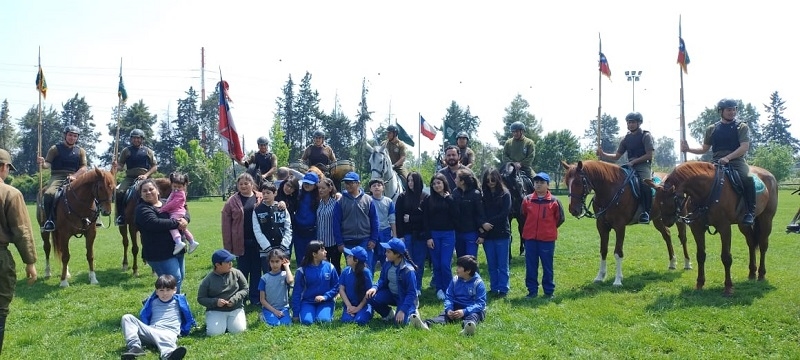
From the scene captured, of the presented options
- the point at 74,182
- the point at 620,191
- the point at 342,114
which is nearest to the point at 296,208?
the point at 74,182

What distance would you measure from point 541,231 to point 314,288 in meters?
3.54

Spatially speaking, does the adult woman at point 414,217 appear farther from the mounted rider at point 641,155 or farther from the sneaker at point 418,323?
the mounted rider at point 641,155

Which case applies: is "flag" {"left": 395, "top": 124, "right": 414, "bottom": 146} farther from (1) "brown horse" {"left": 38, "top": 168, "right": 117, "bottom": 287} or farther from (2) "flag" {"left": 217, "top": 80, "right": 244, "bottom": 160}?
(1) "brown horse" {"left": 38, "top": 168, "right": 117, "bottom": 287}

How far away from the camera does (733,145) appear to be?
9.69 m

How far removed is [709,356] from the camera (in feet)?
20.5

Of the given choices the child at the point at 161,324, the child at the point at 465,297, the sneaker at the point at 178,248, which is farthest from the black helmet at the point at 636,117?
the child at the point at 161,324

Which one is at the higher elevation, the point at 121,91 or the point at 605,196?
the point at 121,91

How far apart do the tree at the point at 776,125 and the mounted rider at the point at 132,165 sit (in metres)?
110

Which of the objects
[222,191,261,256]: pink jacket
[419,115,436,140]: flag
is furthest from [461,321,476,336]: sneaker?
[419,115,436,140]: flag

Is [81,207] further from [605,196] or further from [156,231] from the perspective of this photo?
[605,196]

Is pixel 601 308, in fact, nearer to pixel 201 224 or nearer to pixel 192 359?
pixel 192 359

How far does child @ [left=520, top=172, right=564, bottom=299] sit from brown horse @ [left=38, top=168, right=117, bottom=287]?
7661 millimetres

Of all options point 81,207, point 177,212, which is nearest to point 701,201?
point 177,212

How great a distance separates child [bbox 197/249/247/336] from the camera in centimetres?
723
